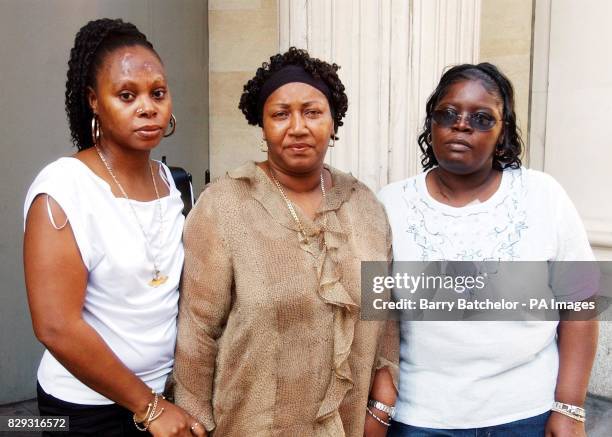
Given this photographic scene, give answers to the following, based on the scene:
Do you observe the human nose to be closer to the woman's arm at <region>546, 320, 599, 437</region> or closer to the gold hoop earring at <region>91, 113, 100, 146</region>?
the gold hoop earring at <region>91, 113, 100, 146</region>

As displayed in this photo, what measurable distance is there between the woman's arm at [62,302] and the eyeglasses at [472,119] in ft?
4.17

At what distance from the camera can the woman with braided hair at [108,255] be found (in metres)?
1.88

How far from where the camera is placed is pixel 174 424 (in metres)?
2.05

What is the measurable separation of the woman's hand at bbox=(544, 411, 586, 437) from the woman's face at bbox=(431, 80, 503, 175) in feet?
2.93

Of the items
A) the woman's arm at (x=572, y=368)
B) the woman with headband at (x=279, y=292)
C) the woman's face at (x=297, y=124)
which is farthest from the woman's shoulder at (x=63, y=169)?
the woman's arm at (x=572, y=368)

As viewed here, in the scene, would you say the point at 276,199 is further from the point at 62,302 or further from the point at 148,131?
the point at 62,302

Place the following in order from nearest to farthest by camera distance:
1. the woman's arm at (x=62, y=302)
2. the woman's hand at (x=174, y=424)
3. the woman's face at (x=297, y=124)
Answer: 1. the woman's arm at (x=62, y=302)
2. the woman's hand at (x=174, y=424)
3. the woman's face at (x=297, y=124)

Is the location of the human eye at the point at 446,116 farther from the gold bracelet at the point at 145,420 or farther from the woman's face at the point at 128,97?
the gold bracelet at the point at 145,420

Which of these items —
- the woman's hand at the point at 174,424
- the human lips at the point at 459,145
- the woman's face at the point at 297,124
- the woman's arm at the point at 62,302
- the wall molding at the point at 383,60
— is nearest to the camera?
the woman's arm at the point at 62,302

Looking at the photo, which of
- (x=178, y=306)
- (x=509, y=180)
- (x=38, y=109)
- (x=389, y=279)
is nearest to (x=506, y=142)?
(x=509, y=180)

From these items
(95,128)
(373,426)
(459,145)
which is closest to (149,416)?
(373,426)

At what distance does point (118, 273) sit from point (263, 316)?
0.44m

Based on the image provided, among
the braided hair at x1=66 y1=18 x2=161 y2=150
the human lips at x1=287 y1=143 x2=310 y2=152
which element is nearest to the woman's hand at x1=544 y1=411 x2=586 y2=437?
the human lips at x1=287 y1=143 x2=310 y2=152

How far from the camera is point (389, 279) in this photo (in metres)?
2.36
